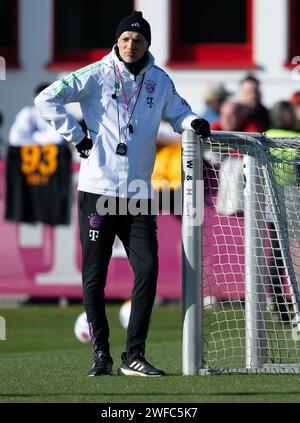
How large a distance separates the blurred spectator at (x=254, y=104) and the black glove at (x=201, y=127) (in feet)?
22.1

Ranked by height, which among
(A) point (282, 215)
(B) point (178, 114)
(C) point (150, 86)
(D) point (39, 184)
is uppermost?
(D) point (39, 184)

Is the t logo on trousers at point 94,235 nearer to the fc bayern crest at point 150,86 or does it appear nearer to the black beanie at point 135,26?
the fc bayern crest at point 150,86

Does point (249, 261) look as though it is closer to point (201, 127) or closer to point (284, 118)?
point (201, 127)

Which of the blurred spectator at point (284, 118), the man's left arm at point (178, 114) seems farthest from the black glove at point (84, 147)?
the blurred spectator at point (284, 118)

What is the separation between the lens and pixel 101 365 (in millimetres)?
9000

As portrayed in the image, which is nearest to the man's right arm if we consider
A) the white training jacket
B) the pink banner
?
the white training jacket

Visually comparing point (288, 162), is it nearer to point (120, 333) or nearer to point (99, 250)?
point (99, 250)

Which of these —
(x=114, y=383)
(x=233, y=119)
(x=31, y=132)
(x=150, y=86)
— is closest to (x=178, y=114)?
(x=150, y=86)

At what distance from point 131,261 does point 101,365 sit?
2.29ft

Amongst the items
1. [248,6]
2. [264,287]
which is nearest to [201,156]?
[264,287]

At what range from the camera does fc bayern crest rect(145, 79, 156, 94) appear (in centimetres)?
900

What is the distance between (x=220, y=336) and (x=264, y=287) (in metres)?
1.01

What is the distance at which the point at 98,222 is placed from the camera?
29.4ft

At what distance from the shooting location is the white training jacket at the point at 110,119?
891cm
